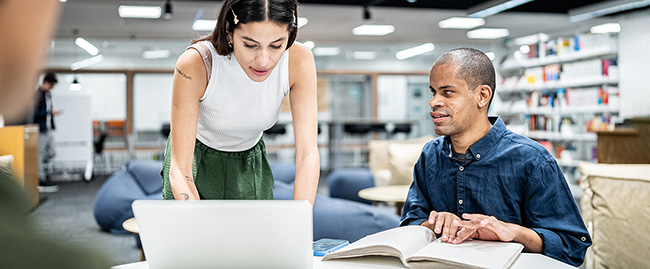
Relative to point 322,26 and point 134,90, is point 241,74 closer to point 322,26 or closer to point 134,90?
point 322,26

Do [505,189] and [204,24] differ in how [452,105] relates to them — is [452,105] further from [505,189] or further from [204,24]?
[204,24]

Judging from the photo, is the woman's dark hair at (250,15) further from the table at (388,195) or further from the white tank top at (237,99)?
the table at (388,195)

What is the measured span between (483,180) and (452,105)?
0.24m

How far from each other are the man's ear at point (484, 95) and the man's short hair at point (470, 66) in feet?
0.05

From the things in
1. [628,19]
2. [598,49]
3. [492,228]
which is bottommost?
[492,228]

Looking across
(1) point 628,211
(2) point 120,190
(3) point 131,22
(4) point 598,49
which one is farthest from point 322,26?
(1) point 628,211

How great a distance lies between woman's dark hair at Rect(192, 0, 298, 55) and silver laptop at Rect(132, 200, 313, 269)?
2.06 ft

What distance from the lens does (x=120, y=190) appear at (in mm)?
4547

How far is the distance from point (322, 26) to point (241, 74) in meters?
8.58

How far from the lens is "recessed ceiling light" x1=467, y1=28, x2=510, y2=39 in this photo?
10.1 m

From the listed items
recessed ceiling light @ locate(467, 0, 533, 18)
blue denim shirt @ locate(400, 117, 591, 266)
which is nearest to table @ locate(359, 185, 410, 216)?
blue denim shirt @ locate(400, 117, 591, 266)

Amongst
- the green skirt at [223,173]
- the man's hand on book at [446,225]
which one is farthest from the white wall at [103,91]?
the man's hand on book at [446,225]

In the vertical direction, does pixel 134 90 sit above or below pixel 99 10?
below

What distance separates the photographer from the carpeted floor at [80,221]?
0.27 meters
